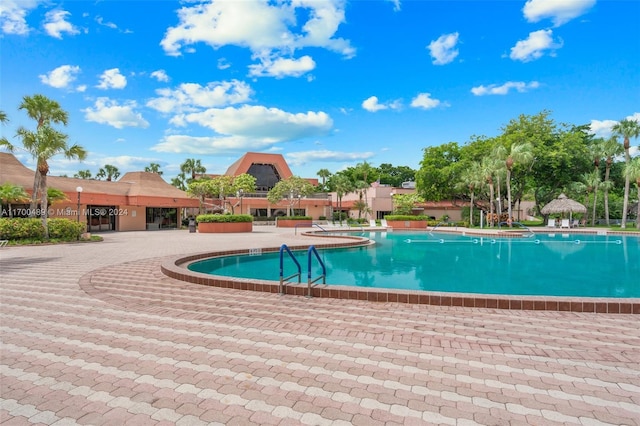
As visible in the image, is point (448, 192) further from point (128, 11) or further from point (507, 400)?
point (507, 400)

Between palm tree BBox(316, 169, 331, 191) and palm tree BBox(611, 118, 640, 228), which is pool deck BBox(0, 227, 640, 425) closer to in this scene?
palm tree BBox(611, 118, 640, 228)

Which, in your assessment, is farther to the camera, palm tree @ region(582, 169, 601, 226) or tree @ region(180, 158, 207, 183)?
tree @ region(180, 158, 207, 183)

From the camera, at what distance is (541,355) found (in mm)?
3500

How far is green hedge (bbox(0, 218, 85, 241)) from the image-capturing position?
1542cm

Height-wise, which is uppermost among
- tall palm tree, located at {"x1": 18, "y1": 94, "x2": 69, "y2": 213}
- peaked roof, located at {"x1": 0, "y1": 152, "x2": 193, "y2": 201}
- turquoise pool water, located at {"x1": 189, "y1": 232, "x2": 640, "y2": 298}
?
tall palm tree, located at {"x1": 18, "y1": 94, "x2": 69, "y2": 213}

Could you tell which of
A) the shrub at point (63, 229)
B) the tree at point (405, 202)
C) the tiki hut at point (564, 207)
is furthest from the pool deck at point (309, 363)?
the tree at point (405, 202)

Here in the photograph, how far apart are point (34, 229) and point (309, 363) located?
17.3 metres

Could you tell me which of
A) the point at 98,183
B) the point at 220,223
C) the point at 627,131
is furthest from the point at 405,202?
the point at 98,183

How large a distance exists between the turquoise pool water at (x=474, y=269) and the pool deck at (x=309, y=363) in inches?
136

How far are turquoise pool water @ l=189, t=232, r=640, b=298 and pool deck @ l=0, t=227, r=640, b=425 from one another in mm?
3445

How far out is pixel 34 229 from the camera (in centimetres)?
1594

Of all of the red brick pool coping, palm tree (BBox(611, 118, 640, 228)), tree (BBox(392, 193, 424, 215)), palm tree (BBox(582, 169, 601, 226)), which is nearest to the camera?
the red brick pool coping

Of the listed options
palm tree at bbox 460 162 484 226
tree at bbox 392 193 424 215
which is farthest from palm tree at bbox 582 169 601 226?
tree at bbox 392 193 424 215

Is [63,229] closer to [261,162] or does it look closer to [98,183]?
[98,183]
